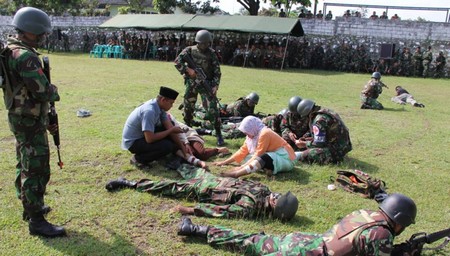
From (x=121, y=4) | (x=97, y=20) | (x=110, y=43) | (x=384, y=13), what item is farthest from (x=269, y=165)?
(x=121, y=4)

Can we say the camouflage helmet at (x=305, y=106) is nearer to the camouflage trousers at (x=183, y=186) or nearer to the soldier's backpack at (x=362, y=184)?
the soldier's backpack at (x=362, y=184)

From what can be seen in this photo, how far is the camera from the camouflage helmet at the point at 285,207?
14.6 feet

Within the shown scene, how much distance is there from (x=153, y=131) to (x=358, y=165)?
A: 3.44 m

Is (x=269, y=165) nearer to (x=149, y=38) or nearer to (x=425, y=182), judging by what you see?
(x=425, y=182)

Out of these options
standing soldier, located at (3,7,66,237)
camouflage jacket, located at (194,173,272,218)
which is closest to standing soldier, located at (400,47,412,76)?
camouflage jacket, located at (194,173,272,218)

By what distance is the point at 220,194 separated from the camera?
15.6ft

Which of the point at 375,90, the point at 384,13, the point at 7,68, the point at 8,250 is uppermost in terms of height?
the point at 384,13

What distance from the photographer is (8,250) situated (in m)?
3.86

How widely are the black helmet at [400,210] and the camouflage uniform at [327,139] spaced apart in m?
3.30

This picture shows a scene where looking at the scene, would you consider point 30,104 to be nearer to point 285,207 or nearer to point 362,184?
point 285,207

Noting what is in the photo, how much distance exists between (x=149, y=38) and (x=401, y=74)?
16.7 meters

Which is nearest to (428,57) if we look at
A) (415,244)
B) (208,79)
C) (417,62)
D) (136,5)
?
(417,62)

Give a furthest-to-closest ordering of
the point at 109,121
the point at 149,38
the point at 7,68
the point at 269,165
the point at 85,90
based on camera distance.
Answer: the point at 149,38 < the point at 85,90 < the point at 109,121 < the point at 269,165 < the point at 7,68

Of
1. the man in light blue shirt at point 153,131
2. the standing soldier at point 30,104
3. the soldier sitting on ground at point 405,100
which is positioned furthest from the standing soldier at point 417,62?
the standing soldier at point 30,104
